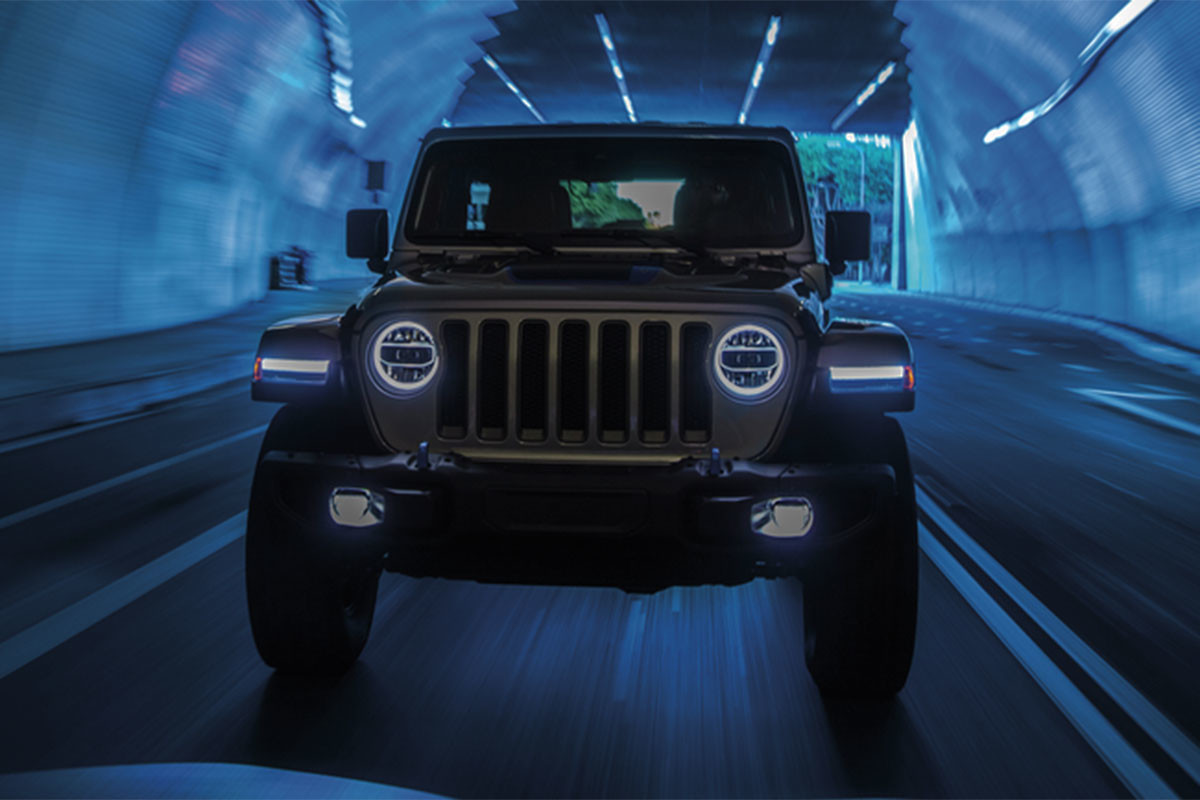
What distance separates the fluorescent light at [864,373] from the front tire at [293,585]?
1.69 metres

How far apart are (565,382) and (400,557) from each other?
789 millimetres

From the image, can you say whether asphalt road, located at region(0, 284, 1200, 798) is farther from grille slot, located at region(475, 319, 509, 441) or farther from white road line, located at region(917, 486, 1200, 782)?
grille slot, located at region(475, 319, 509, 441)

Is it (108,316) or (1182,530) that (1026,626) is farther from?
(108,316)

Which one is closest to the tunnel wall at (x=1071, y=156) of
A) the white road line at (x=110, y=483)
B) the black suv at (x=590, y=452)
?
the white road line at (x=110, y=483)

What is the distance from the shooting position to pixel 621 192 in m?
6.12

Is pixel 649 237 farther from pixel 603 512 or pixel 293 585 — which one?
pixel 293 585

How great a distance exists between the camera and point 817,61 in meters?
42.7

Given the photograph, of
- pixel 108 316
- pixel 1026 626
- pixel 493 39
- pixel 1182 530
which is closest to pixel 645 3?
pixel 493 39

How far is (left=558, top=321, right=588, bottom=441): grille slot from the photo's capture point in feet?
14.2

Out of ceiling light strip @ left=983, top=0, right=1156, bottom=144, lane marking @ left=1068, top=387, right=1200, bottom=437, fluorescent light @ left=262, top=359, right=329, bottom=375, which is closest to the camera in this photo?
fluorescent light @ left=262, top=359, right=329, bottom=375

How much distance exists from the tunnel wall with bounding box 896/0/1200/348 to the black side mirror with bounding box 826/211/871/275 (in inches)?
590

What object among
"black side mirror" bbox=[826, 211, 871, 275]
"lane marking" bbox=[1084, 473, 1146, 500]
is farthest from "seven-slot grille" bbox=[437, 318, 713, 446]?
"lane marking" bbox=[1084, 473, 1146, 500]

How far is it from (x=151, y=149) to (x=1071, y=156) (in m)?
19.1

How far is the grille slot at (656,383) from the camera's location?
4316mm
